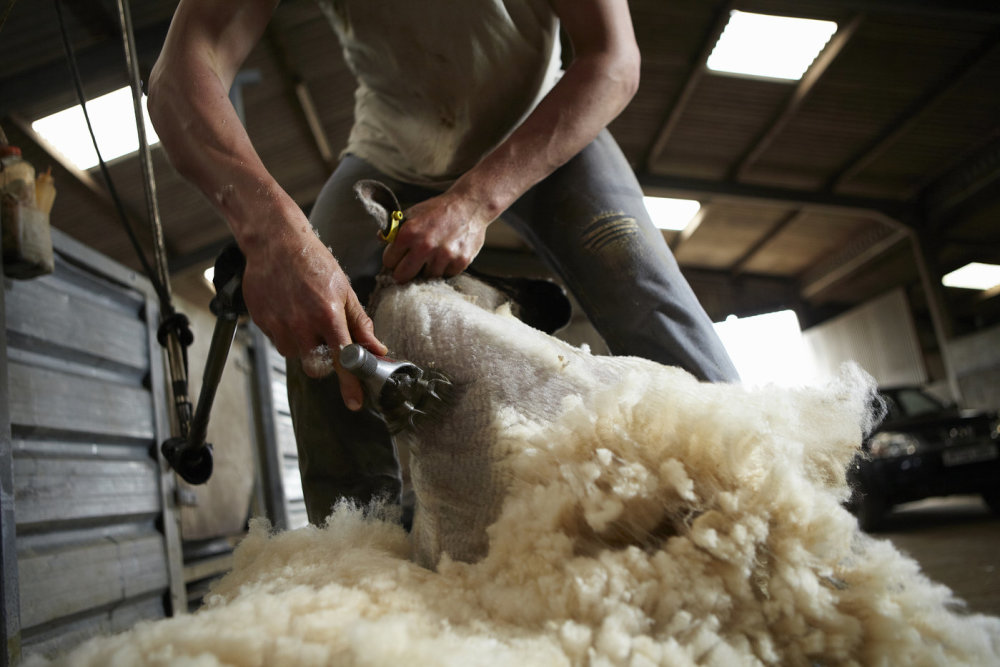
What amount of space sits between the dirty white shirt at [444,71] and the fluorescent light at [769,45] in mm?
5496

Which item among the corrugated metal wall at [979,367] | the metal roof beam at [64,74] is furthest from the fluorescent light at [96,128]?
the corrugated metal wall at [979,367]

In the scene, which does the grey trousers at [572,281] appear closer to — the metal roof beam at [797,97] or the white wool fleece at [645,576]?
the white wool fleece at [645,576]

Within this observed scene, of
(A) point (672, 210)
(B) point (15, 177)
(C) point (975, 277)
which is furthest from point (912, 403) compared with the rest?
(C) point (975, 277)

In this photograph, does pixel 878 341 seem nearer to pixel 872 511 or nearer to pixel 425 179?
pixel 872 511

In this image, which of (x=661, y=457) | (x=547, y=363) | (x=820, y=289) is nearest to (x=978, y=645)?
Result: (x=661, y=457)

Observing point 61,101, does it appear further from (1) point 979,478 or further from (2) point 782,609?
(1) point 979,478

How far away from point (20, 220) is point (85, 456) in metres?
0.94

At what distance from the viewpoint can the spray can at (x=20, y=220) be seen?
1.77 meters

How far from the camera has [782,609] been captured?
Answer: 603 mm

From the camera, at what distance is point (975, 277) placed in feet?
37.7

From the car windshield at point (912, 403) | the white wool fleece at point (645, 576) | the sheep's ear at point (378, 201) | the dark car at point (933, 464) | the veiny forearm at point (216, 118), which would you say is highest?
the veiny forearm at point (216, 118)

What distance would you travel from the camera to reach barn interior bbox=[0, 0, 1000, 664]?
2.20 metres

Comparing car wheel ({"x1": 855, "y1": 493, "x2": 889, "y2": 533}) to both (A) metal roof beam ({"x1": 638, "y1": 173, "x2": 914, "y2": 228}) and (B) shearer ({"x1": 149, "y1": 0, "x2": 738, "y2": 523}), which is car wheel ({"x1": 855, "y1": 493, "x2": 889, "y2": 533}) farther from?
(B) shearer ({"x1": 149, "y1": 0, "x2": 738, "y2": 523})

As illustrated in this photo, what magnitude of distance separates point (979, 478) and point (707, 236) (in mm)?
6010
